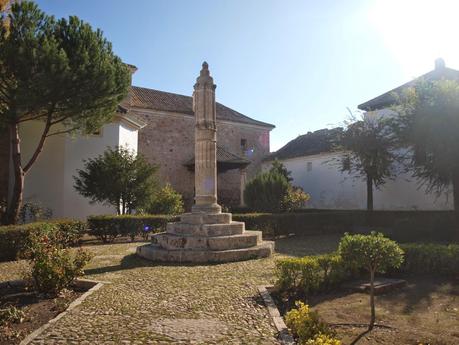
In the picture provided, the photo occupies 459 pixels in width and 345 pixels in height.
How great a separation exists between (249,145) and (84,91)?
69.1 feet

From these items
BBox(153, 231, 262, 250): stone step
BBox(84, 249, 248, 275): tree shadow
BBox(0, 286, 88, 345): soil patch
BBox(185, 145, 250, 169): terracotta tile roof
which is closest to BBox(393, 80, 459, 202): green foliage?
BBox(153, 231, 262, 250): stone step

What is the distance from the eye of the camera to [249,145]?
32.9 metres

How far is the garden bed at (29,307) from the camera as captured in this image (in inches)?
161

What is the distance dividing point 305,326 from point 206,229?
5744mm

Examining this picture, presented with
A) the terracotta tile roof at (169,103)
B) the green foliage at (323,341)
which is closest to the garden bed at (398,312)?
the green foliage at (323,341)

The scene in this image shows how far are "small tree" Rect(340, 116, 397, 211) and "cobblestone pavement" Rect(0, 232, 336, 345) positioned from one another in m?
12.6

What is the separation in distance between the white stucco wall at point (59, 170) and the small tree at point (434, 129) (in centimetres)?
1219

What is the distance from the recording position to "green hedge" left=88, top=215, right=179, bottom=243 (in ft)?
42.4

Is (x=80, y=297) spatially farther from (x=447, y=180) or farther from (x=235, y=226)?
(x=447, y=180)

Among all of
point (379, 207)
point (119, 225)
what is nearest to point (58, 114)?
point (119, 225)

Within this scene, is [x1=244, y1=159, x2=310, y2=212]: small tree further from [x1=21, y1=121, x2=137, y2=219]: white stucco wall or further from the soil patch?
the soil patch

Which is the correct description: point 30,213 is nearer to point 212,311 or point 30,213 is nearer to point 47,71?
point 47,71

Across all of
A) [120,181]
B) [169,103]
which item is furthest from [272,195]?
[169,103]

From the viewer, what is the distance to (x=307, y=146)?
28.0 m
